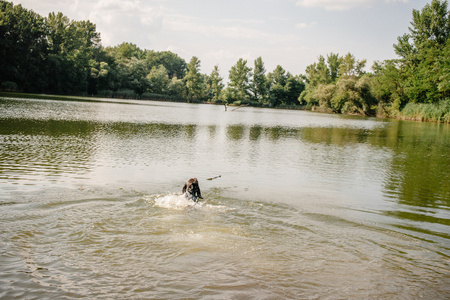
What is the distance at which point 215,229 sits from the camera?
751 cm

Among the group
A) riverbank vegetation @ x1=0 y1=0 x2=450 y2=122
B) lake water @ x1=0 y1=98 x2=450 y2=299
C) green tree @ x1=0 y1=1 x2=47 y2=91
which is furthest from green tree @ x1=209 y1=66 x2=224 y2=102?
lake water @ x1=0 y1=98 x2=450 y2=299

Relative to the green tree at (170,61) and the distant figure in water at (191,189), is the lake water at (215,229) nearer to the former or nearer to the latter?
the distant figure in water at (191,189)

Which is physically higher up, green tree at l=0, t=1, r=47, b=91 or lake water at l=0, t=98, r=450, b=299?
green tree at l=0, t=1, r=47, b=91

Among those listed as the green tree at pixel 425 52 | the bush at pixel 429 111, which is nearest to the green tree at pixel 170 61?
the green tree at pixel 425 52

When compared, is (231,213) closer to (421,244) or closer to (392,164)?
(421,244)

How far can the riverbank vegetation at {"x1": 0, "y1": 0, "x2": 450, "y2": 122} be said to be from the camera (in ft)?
216

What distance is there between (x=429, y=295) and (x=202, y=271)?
3603 mm

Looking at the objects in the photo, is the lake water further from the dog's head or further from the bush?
the bush

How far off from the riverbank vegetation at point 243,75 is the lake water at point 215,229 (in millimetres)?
50877

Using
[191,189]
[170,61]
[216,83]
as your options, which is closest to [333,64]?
[216,83]

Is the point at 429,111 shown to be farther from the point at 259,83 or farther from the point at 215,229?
the point at 259,83

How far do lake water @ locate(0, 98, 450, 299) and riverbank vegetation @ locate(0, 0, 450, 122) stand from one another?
50877 millimetres

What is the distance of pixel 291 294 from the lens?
5000 mm

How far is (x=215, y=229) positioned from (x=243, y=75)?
426 feet
